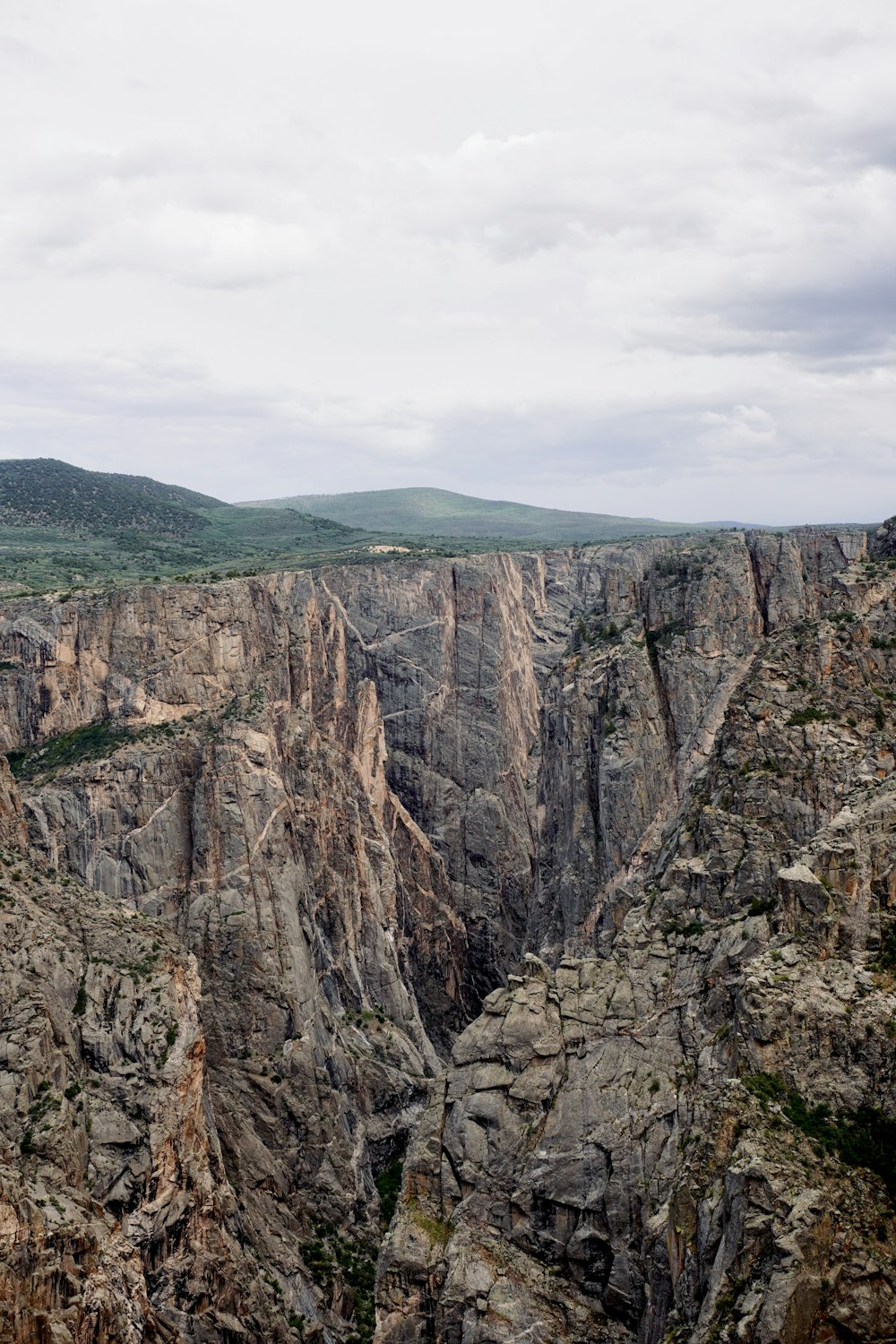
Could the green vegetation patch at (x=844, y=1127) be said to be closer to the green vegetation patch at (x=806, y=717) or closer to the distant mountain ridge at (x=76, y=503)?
the green vegetation patch at (x=806, y=717)

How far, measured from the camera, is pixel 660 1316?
35.9 m

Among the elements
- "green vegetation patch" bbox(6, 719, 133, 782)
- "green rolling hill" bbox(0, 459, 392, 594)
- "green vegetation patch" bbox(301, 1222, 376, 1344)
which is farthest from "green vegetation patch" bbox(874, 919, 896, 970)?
"green rolling hill" bbox(0, 459, 392, 594)

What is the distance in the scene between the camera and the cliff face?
36656 mm

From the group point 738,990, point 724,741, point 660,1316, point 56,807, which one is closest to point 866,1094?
point 738,990

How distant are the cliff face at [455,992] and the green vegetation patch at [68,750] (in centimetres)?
41

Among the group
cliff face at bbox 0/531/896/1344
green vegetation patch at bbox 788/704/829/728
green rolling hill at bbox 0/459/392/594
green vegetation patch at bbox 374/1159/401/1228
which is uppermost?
green rolling hill at bbox 0/459/392/594

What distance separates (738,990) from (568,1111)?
33.7ft

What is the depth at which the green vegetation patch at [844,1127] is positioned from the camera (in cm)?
3288

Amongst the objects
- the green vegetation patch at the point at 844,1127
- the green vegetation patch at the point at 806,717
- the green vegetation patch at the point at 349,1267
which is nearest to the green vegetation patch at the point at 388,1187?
the green vegetation patch at the point at 349,1267

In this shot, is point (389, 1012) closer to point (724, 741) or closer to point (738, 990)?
point (724, 741)

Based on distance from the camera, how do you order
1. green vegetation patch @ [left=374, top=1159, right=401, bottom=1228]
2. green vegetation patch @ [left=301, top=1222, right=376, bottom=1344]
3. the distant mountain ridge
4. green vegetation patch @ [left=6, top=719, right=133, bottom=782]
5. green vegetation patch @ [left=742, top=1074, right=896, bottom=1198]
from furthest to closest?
the distant mountain ridge < green vegetation patch @ [left=6, top=719, right=133, bottom=782] < green vegetation patch @ [left=374, top=1159, right=401, bottom=1228] < green vegetation patch @ [left=301, top=1222, right=376, bottom=1344] < green vegetation patch @ [left=742, top=1074, right=896, bottom=1198]

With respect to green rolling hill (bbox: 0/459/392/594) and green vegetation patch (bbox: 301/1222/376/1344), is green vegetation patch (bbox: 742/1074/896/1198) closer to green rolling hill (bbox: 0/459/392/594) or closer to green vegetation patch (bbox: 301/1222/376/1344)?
green vegetation patch (bbox: 301/1222/376/1344)

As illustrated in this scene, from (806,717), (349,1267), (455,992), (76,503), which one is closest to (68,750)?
(349,1267)

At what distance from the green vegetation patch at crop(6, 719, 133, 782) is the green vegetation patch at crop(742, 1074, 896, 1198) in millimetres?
55623
